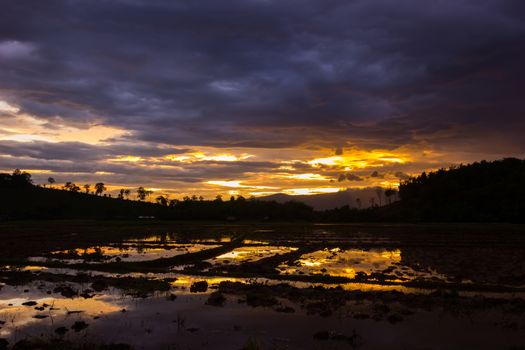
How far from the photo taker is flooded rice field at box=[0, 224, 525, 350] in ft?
40.8

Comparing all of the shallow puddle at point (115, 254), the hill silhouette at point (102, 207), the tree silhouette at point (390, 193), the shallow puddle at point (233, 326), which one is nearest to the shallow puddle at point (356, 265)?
the shallow puddle at point (233, 326)

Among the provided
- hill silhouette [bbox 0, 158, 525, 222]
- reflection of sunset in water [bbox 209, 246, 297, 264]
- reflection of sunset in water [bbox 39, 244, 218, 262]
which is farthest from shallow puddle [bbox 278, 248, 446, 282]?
hill silhouette [bbox 0, 158, 525, 222]

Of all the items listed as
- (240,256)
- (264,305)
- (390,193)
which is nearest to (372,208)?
(390,193)

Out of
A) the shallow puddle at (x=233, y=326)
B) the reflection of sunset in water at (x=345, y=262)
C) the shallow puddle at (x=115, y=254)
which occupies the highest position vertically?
the reflection of sunset in water at (x=345, y=262)

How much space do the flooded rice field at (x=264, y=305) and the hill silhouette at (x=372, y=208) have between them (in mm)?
73711

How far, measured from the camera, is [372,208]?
144m

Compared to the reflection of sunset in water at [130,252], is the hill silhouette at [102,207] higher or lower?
higher

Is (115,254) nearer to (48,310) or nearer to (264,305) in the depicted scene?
(48,310)

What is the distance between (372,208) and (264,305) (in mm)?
132314

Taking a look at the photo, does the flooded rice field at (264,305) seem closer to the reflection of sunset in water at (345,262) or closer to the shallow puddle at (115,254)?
the reflection of sunset in water at (345,262)

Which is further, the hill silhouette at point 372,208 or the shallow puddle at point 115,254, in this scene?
the hill silhouette at point 372,208

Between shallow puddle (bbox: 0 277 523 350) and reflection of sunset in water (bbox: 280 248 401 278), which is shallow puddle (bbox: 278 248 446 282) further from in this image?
shallow puddle (bbox: 0 277 523 350)

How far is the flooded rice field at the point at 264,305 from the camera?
1243 cm

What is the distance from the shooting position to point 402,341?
484 inches
